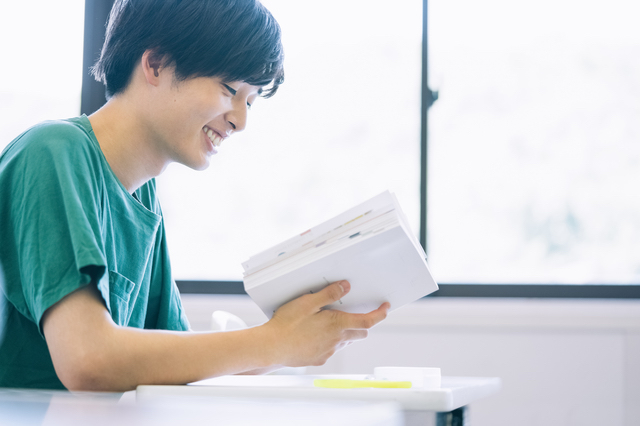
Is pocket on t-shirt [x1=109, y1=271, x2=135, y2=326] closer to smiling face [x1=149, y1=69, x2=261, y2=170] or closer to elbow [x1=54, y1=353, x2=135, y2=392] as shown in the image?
elbow [x1=54, y1=353, x2=135, y2=392]

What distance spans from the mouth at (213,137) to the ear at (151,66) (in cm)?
13

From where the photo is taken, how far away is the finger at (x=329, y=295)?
82cm

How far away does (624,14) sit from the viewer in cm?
216

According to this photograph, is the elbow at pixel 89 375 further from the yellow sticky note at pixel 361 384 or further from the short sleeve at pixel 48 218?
the yellow sticky note at pixel 361 384

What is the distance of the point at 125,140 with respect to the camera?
102cm

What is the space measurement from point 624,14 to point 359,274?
1.91m

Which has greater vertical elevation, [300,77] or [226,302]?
[300,77]

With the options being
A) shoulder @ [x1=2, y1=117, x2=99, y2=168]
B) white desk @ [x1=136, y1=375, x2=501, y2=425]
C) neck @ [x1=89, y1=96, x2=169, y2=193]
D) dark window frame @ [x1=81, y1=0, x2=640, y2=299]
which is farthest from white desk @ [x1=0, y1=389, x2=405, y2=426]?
dark window frame @ [x1=81, y1=0, x2=640, y2=299]

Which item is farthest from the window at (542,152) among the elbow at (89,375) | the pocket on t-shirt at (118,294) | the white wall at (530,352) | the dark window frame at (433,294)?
the elbow at (89,375)

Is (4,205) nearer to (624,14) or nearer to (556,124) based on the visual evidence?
(556,124)

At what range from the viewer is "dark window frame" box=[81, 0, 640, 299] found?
210 cm

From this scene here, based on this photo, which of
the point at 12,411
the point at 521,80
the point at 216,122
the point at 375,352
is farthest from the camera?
the point at 521,80

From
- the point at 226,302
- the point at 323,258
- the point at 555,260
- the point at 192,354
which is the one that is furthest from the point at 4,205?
the point at 555,260

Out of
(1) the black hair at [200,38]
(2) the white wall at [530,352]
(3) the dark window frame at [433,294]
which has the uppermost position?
(1) the black hair at [200,38]
